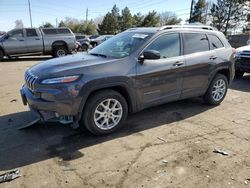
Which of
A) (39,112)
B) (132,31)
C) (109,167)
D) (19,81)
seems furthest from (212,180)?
(19,81)

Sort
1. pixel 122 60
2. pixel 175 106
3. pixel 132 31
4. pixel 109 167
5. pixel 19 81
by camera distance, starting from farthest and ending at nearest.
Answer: pixel 19 81, pixel 175 106, pixel 132 31, pixel 122 60, pixel 109 167

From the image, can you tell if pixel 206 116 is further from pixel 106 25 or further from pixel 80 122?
pixel 106 25

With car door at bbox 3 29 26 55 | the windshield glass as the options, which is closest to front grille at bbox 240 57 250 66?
the windshield glass

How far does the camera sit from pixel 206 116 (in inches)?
210

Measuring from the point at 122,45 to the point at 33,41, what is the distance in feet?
38.9

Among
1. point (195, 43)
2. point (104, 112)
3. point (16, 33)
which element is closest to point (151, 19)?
point (16, 33)

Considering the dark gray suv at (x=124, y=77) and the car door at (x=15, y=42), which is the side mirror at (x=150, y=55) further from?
the car door at (x=15, y=42)

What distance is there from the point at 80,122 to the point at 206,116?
8.70 ft

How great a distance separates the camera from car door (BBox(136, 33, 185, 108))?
4.49 metres

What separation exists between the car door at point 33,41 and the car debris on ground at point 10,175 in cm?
1314

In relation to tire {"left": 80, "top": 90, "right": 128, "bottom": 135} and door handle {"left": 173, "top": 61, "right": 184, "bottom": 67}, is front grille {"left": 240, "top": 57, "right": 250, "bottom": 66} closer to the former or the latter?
door handle {"left": 173, "top": 61, "right": 184, "bottom": 67}

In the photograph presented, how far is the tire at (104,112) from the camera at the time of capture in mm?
4055

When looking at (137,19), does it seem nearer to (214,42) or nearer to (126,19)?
(126,19)

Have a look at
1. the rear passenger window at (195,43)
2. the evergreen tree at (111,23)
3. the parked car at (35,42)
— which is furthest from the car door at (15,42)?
the evergreen tree at (111,23)
